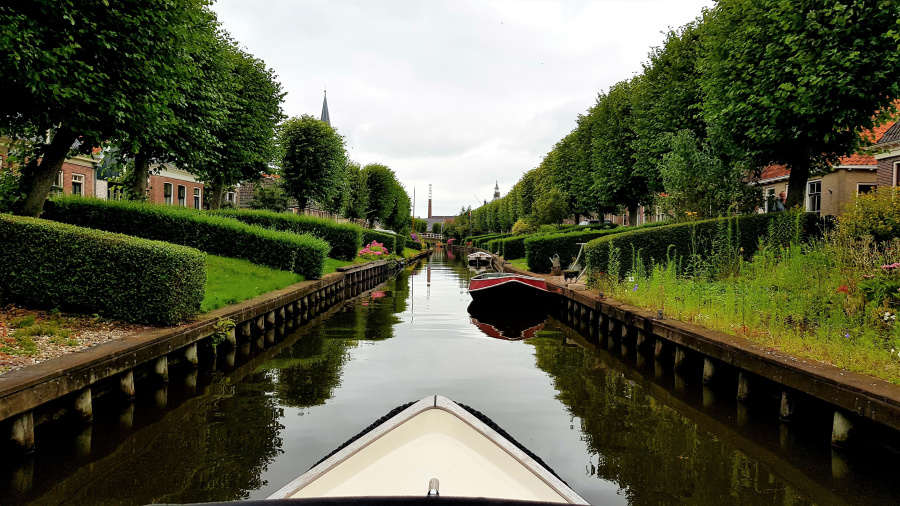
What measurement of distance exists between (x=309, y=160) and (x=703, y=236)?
30014mm

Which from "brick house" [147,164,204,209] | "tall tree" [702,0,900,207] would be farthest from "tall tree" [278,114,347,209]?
"tall tree" [702,0,900,207]

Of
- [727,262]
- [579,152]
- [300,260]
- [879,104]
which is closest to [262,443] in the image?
[727,262]

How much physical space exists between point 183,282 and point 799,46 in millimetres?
15150

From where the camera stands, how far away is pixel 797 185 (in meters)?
16.5

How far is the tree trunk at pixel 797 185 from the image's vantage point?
16266mm

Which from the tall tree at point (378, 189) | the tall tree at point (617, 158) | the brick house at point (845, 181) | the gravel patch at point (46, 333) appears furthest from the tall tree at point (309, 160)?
the gravel patch at point (46, 333)

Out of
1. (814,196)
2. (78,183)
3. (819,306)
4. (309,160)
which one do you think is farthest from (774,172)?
(78,183)

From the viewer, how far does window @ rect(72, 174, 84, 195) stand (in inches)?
1157

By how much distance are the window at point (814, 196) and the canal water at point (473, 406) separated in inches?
872

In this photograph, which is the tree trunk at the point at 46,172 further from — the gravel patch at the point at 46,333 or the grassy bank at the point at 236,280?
the gravel patch at the point at 46,333

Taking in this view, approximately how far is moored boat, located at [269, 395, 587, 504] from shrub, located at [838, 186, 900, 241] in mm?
9802

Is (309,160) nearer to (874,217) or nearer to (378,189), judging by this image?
(378,189)

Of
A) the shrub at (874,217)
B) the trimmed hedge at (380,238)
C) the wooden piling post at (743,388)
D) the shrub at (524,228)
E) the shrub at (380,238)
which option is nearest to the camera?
the wooden piling post at (743,388)

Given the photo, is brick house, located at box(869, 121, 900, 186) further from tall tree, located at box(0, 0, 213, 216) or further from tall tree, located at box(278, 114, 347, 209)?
tall tree, located at box(278, 114, 347, 209)
